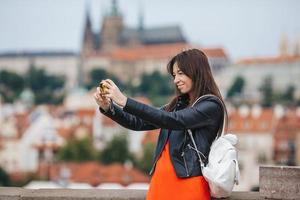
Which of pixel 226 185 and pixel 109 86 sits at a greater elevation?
pixel 109 86

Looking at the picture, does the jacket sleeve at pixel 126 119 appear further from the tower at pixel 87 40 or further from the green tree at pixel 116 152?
the tower at pixel 87 40

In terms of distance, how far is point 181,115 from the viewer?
2.22 metres

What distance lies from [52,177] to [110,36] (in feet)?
167

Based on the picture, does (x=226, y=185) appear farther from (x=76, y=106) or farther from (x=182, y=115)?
(x=76, y=106)

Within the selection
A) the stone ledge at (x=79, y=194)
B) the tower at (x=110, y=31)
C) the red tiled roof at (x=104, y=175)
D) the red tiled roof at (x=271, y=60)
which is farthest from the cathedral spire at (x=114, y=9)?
the stone ledge at (x=79, y=194)

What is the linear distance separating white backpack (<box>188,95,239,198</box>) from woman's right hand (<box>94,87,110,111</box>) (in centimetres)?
28

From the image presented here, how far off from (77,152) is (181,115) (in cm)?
4277

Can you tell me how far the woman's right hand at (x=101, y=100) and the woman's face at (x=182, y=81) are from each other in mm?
228

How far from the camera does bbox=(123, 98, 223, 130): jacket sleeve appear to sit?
7.14ft

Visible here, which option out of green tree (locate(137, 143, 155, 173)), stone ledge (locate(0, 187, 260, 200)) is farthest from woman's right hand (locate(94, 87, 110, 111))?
green tree (locate(137, 143, 155, 173))

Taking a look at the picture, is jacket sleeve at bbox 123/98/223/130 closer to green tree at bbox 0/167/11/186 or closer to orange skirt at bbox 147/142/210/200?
orange skirt at bbox 147/142/210/200

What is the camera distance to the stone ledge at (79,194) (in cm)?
271

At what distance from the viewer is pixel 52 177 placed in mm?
39500

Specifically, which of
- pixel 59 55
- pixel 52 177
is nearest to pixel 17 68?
pixel 59 55
